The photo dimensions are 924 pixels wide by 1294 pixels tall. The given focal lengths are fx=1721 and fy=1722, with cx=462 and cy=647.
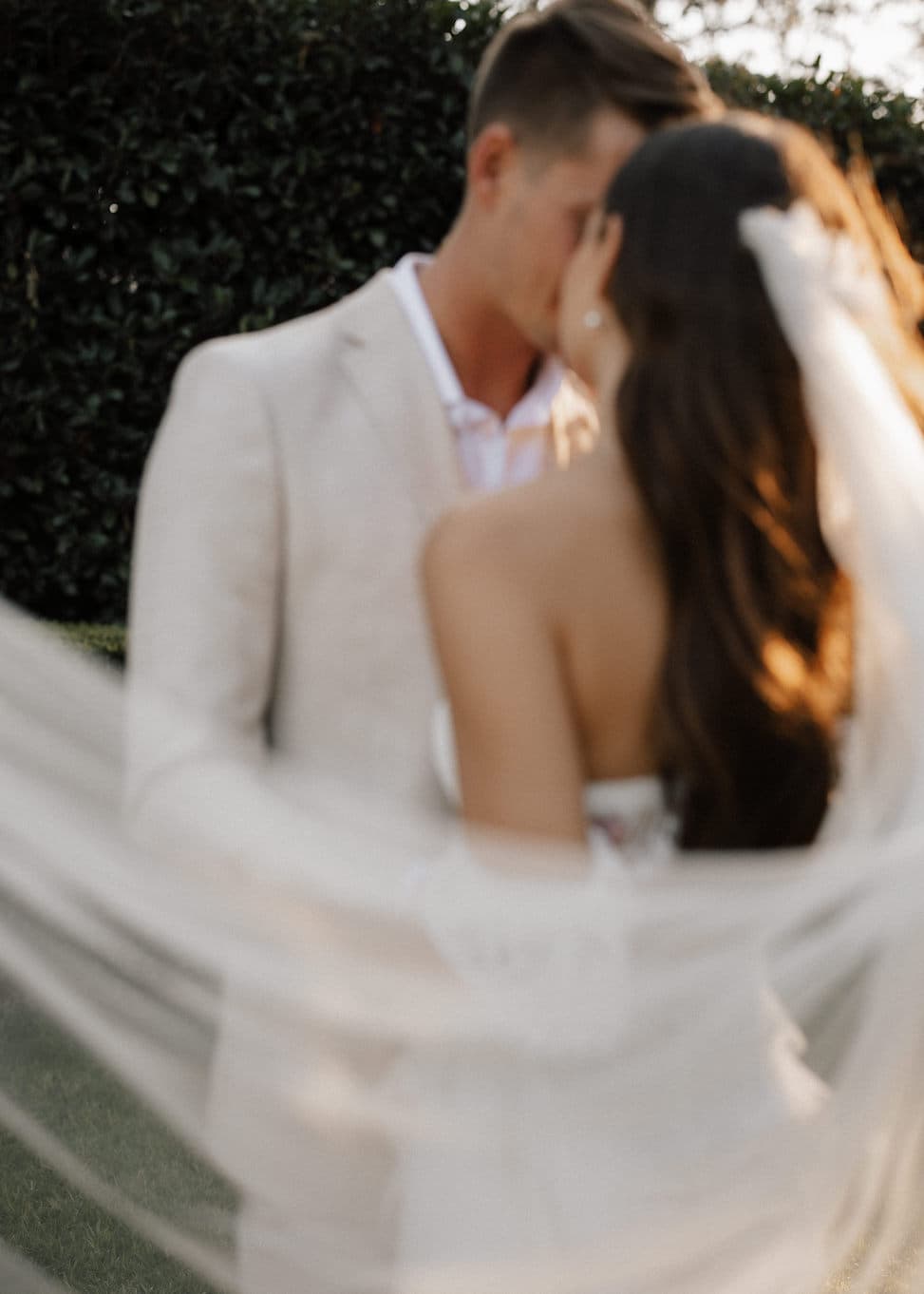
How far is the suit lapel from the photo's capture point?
232 cm

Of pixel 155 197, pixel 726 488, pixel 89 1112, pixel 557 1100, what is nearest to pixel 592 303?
pixel 726 488

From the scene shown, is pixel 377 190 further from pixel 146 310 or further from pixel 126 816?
Result: pixel 126 816

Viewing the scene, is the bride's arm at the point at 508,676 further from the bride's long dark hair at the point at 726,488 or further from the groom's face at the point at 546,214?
the groom's face at the point at 546,214

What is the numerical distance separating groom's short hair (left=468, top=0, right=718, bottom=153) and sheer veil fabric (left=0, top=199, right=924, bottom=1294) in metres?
0.56

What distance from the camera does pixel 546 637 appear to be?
1.81 meters

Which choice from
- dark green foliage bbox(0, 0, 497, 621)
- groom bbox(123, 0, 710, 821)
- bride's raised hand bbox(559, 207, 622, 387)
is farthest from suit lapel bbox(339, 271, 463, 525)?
dark green foliage bbox(0, 0, 497, 621)

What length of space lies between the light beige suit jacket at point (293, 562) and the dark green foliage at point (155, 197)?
369 centimetres

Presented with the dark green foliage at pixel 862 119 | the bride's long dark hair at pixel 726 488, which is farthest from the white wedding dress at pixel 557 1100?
the dark green foliage at pixel 862 119

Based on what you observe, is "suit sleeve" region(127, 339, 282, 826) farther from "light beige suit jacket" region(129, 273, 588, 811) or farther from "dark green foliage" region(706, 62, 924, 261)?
"dark green foliage" region(706, 62, 924, 261)

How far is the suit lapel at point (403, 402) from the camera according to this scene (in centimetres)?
232

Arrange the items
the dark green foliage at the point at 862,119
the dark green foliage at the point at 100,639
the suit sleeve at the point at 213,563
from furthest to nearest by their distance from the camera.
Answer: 1. the dark green foliage at the point at 862,119
2. the dark green foliage at the point at 100,639
3. the suit sleeve at the point at 213,563

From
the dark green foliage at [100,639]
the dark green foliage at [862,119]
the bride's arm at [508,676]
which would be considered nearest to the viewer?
the bride's arm at [508,676]

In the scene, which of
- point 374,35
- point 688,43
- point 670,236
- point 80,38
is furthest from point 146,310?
point 688,43

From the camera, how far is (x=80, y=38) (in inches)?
226
